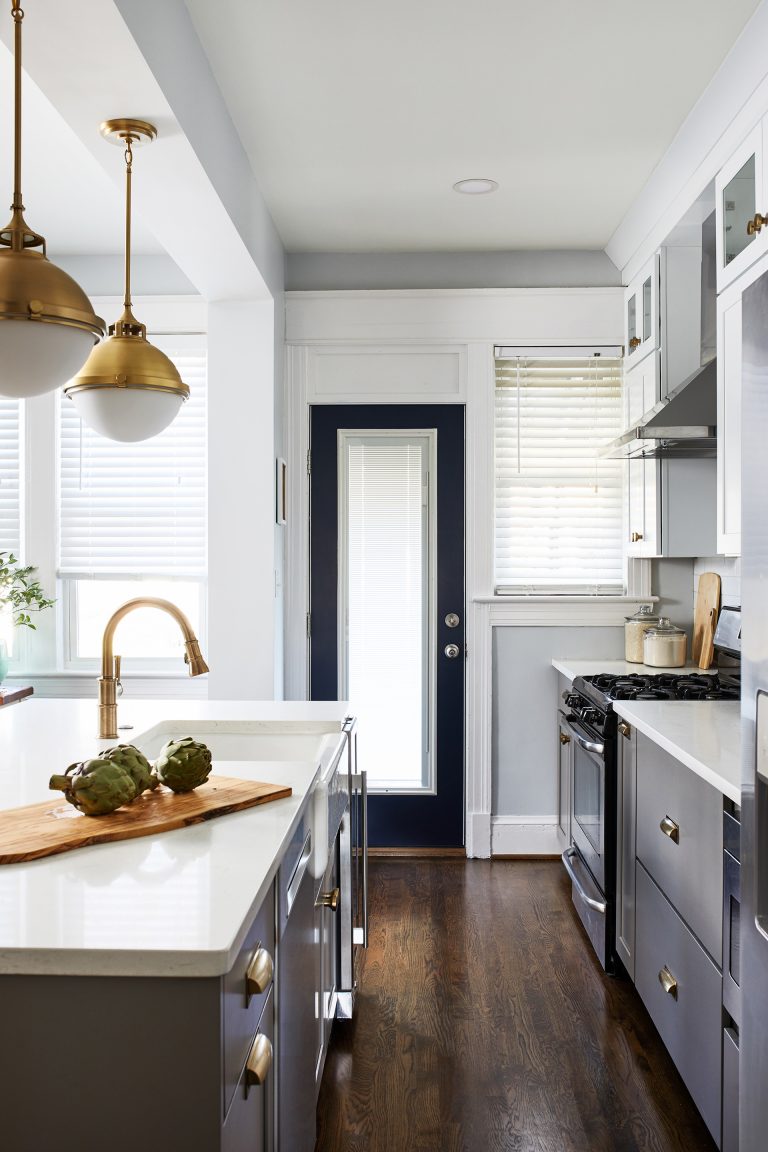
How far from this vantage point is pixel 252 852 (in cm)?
134

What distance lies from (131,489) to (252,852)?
10.1ft

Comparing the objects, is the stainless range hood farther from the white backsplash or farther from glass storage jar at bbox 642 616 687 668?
glass storage jar at bbox 642 616 687 668

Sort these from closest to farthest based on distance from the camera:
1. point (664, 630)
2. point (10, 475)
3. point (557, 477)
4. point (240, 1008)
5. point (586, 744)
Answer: point (240, 1008) < point (586, 744) < point (664, 630) < point (557, 477) < point (10, 475)

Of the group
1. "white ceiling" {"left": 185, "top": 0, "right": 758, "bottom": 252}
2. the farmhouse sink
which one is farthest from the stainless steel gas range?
"white ceiling" {"left": 185, "top": 0, "right": 758, "bottom": 252}

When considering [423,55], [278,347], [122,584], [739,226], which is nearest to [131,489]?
[122,584]

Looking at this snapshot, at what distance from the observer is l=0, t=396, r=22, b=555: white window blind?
4168 mm

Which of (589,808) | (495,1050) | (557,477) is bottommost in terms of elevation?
(495,1050)

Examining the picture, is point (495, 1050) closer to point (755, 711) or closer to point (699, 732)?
point (699, 732)

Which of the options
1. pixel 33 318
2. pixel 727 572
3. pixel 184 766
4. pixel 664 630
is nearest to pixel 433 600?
pixel 664 630

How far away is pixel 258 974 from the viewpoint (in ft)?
3.94

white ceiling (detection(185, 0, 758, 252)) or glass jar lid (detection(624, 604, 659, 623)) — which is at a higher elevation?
white ceiling (detection(185, 0, 758, 252))

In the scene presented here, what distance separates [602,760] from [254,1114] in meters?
1.86

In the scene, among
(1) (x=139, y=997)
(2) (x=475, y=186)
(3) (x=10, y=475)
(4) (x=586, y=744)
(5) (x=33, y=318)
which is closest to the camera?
(1) (x=139, y=997)

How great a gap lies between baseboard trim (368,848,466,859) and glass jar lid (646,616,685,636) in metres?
1.32
